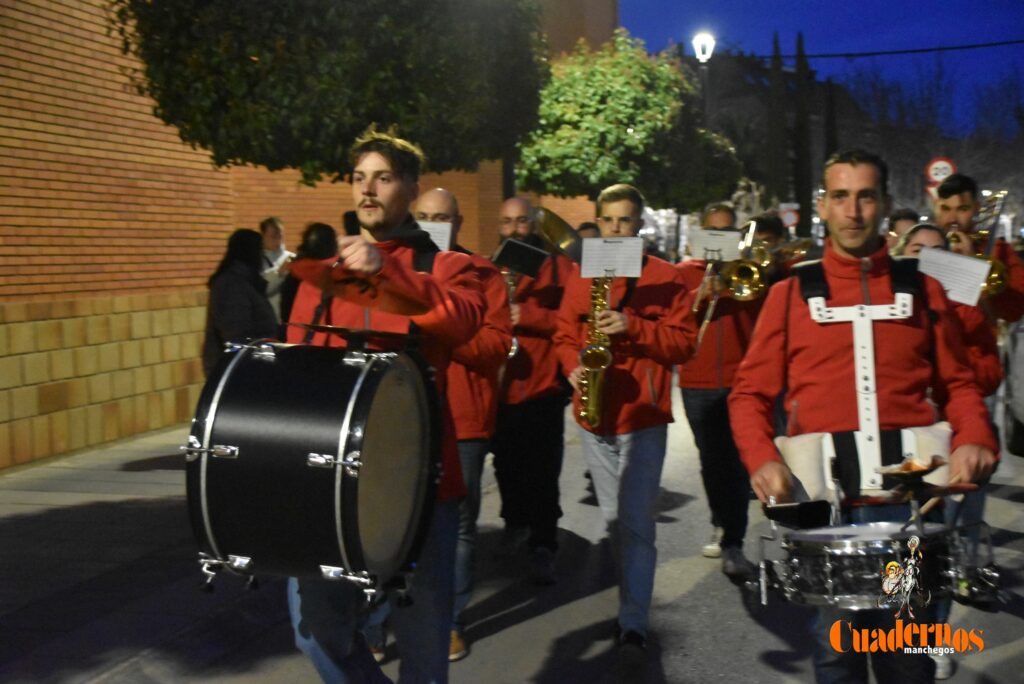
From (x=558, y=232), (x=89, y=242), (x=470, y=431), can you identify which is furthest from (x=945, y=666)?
(x=89, y=242)

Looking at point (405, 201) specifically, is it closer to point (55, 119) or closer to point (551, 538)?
point (551, 538)

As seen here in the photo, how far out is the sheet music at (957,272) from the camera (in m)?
3.80

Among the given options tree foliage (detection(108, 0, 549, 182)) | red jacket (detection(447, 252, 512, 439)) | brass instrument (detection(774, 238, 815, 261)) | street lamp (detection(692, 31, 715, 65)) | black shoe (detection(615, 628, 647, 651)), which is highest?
street lamp (detection(692, 31, 715, 65))

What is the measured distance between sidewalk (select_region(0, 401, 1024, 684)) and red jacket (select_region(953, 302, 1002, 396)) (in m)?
0.89

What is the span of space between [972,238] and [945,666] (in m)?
2.31

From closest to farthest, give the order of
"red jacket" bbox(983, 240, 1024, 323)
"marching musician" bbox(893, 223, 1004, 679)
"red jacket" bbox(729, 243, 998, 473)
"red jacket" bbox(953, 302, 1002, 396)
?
1. "red jacket" bbox(729, 243, 998, 473)
2. "marching musician" bbox(893, 223, 1004, 679)
3. "red jacket" bbox(953, 302, 1002, 396)
4. "red jacket" bbox(983, 240, 1024, 323)

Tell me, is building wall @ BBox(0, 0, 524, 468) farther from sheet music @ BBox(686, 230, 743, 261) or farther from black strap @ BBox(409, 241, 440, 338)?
black strap @ BBox(409, 241, 440, 338)

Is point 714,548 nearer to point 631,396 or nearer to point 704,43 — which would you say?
point 631,396

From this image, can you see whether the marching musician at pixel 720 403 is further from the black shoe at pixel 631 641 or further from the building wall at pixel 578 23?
the building wall at pixel 578 23

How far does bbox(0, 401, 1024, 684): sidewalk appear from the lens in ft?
16.7

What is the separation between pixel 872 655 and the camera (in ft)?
11.5

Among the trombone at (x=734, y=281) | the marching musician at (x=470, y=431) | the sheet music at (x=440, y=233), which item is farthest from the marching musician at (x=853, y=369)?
the trombone at (x=734, y=281)

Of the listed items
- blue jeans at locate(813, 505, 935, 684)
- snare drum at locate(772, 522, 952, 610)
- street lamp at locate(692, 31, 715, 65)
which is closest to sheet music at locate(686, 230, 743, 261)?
blue jeans at locate(813, 505, 935, 684)

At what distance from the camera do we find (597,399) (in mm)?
5402
